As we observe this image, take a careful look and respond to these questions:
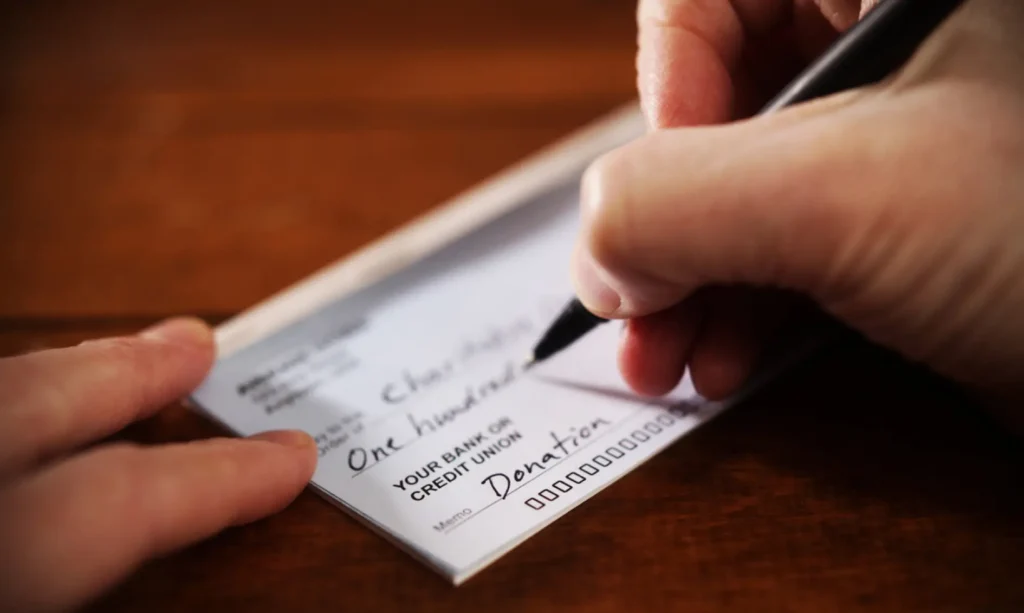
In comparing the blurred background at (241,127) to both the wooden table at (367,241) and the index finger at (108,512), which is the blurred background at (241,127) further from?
the index finger at (108,512)

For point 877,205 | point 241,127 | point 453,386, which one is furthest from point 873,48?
point 241,127

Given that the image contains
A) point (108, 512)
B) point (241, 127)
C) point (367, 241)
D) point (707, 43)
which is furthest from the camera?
point (241, 127)

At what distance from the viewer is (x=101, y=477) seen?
272mm

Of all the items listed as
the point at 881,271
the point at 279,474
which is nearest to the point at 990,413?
the point at 881,271

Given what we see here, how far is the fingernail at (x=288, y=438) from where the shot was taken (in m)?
0.34

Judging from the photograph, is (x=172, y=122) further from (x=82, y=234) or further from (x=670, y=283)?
(x=670, y=283)

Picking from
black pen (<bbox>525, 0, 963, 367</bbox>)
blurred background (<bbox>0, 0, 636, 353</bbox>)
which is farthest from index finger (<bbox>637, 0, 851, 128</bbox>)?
blurred background (<bbox>0, 0, 636, 353</bbox>)

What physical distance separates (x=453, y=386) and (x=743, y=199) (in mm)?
169

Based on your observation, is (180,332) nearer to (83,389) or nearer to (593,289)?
(83,389)

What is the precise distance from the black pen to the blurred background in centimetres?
26

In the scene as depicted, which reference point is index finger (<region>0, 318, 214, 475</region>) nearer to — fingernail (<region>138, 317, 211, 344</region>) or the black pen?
fingernail (<region>138, 317, 211, 344</region>)

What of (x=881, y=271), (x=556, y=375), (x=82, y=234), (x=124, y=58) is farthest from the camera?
(x=124, y=58)

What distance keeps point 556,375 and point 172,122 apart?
0.36 m

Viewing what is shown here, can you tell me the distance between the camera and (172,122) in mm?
602
